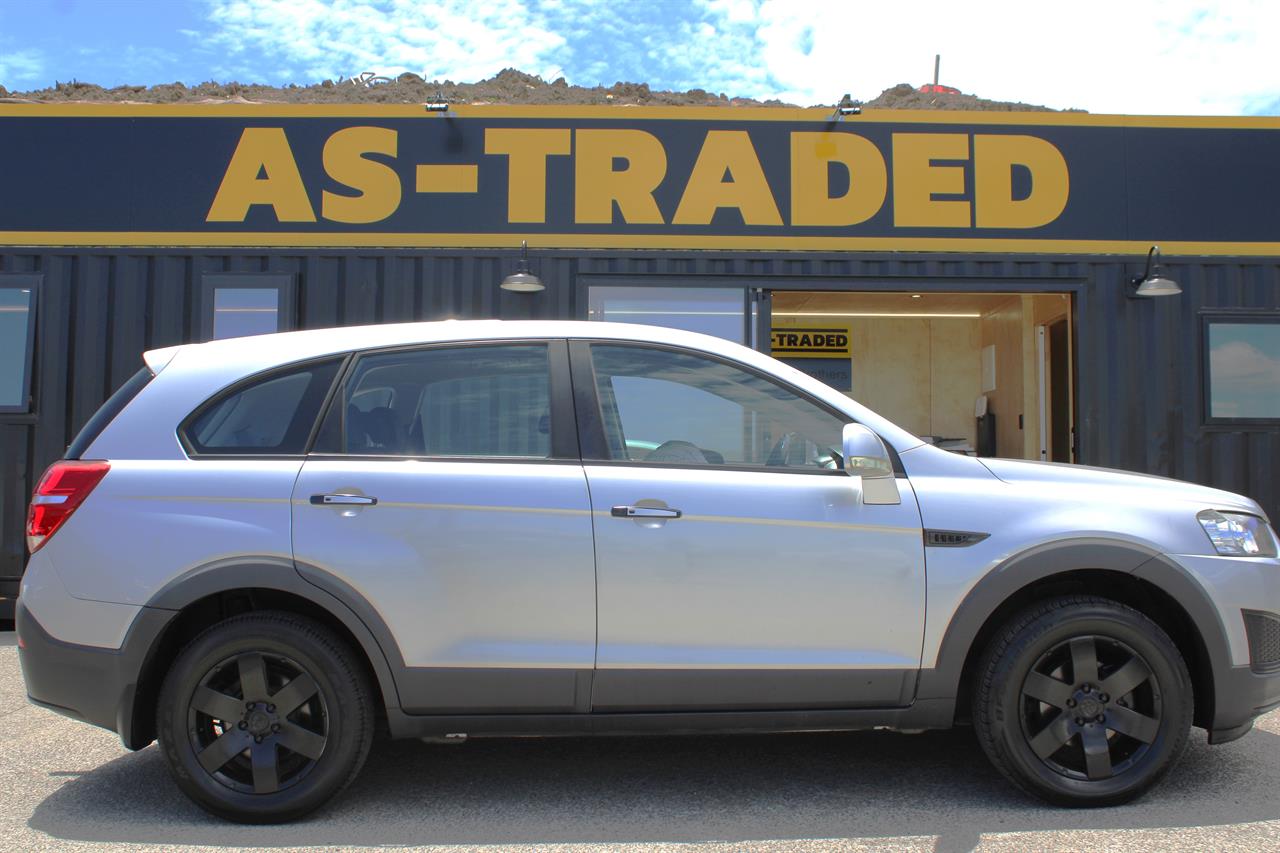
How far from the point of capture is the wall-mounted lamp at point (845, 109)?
7949 mm

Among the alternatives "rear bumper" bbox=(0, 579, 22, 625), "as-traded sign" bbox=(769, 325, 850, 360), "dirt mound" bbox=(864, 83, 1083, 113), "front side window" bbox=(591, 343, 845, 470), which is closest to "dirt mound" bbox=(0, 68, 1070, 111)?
"dirt mound" bbox=(864, 83, 1083, 113)

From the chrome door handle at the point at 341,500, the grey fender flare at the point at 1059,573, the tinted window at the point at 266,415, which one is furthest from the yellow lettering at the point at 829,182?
the chrome door handle at the point at 341,500

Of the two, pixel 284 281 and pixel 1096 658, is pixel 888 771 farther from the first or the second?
pixel 284 281

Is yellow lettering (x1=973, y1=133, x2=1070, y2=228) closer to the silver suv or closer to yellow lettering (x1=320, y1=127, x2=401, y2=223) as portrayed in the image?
yellow lettering (x1=320, y1=127, x2=401, y2=223)

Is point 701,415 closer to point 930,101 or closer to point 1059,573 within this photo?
point 1059,573

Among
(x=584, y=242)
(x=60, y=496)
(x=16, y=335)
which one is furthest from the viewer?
(x=584, y=242)

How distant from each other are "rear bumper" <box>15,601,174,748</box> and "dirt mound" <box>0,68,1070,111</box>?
1350cm

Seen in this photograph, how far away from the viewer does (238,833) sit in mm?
3445

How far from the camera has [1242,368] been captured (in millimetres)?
8039

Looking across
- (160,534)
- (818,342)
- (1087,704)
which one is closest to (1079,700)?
(1087,704)

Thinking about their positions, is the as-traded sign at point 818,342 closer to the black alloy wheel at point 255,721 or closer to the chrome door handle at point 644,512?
the chrome door handle at point 644,512

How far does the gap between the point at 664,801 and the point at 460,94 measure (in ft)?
51.8

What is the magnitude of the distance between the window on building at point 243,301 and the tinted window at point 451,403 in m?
4.60

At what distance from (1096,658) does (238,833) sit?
9.92ft
